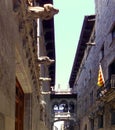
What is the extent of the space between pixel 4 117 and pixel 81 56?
4506cm

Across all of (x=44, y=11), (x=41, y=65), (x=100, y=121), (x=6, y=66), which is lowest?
(x=6, y=66)

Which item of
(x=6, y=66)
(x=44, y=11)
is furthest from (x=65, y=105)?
(x=6, y=66)

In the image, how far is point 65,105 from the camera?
63812mm

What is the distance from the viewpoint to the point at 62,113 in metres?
63.6

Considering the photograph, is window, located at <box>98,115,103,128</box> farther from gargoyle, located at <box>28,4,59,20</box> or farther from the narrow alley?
gargoyle, located at <box>28,4,59,20</box>

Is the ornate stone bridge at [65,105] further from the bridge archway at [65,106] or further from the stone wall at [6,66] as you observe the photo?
the stone wall at [6,66]

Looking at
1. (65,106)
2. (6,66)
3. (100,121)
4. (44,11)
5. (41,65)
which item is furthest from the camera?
(65,106)

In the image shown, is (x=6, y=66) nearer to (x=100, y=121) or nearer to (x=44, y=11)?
(x=44, y=11)

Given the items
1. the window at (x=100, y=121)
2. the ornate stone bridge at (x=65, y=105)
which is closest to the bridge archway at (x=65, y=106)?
→ the ornate stone bridge at (x=65, y=105)

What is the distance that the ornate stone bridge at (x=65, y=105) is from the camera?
6216 cm

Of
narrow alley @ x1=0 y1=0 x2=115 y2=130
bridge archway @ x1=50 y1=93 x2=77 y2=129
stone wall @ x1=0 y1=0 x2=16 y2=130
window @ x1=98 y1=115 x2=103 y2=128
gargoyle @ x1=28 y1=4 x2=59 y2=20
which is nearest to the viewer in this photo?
stone wall @ x1=0 y1=0 x2=16 y2=130

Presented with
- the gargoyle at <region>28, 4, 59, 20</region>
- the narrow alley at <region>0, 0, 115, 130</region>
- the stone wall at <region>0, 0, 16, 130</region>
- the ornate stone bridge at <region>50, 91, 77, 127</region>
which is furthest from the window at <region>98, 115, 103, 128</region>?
the ornate stone bridge at <region>50, 91, 77, 127</region>

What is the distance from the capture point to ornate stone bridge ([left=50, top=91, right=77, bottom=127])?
62156mm

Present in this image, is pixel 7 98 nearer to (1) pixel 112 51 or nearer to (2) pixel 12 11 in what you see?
(2) pixel 12 11
